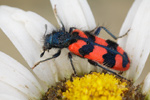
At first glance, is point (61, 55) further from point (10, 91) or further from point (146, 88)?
point (146, 88)

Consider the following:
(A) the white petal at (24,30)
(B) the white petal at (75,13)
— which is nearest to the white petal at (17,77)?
(A) the white petal at (24,30)

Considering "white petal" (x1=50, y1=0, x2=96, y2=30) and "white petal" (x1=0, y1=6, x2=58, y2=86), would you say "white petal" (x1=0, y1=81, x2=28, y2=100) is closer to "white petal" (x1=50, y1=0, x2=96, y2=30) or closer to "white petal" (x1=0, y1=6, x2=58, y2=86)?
"white petal" (x1=0, y1=6, x2=58, y2=86)

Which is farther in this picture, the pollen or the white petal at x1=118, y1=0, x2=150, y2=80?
the white petal at x1=118, y1=0, x2=150, y2=80

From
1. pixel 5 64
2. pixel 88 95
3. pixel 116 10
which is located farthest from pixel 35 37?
pixel 116 10

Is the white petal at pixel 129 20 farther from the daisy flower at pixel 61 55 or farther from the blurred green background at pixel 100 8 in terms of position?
the blurred green background at pixel 100 8

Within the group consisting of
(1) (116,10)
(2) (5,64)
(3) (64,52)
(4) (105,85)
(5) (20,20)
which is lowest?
(1) (116,10)

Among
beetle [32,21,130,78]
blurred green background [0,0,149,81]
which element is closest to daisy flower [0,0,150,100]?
beetle [32,21,130,78]

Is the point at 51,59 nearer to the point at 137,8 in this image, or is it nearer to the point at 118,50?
the point at 118,50
